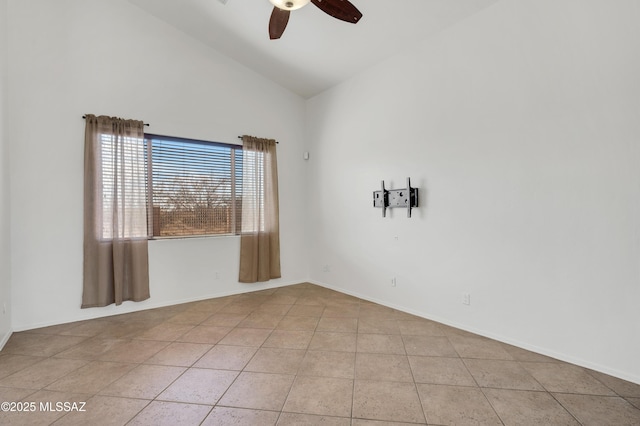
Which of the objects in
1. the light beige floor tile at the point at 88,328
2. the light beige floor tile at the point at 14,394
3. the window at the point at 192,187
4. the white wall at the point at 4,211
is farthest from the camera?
the window at the point at 192,187

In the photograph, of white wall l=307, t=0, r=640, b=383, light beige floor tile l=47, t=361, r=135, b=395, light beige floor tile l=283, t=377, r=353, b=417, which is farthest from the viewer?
white wall l=307, t=0, r=640, b=383

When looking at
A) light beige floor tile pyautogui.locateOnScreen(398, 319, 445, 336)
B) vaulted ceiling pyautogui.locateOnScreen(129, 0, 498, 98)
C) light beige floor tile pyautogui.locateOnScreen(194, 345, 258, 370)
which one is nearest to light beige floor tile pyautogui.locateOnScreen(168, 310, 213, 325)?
light beige floor tile pyautogui.locateOnScreen(194, 345, 258, 370)

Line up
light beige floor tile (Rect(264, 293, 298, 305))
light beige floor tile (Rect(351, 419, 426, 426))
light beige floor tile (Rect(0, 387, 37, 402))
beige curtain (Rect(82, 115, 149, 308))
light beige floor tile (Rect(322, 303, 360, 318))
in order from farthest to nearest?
light beige floor tile (Rect(264, 293, 298, 305)), light beige floor tile (Rect(322, 303, 360, 318)), beige curtain (Rect(82, 115, 149, 308)), light beige floor tile (Rect(0, 387, 37, 402)), light beige floor tile (Rect(351, 419, 426, 426))

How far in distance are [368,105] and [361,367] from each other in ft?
10.8

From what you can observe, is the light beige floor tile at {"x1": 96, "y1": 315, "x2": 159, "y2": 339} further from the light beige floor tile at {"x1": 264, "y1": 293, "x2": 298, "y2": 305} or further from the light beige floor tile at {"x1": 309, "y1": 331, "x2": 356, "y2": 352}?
the light beige floor tile at {"x1": 309, "y1": 331, "x2": 356, "y2": 352}

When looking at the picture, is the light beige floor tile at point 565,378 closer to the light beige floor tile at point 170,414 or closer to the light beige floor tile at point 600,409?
the light beige floor tile at point 600,409

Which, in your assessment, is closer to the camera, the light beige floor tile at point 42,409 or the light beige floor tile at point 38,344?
the light beige floor tile at point 42,409

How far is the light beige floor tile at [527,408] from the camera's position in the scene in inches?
67.2

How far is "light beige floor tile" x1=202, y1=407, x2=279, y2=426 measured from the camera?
170 cm

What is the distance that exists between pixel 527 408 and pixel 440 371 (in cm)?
57

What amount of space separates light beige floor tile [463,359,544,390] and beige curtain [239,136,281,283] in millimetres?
3090

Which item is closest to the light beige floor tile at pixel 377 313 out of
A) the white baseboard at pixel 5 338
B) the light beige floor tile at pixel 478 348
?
the light beige floor tile at pixel 478 348

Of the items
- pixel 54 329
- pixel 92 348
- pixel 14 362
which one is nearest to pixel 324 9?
pixel 92 348

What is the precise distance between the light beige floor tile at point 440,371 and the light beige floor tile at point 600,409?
0.55m
